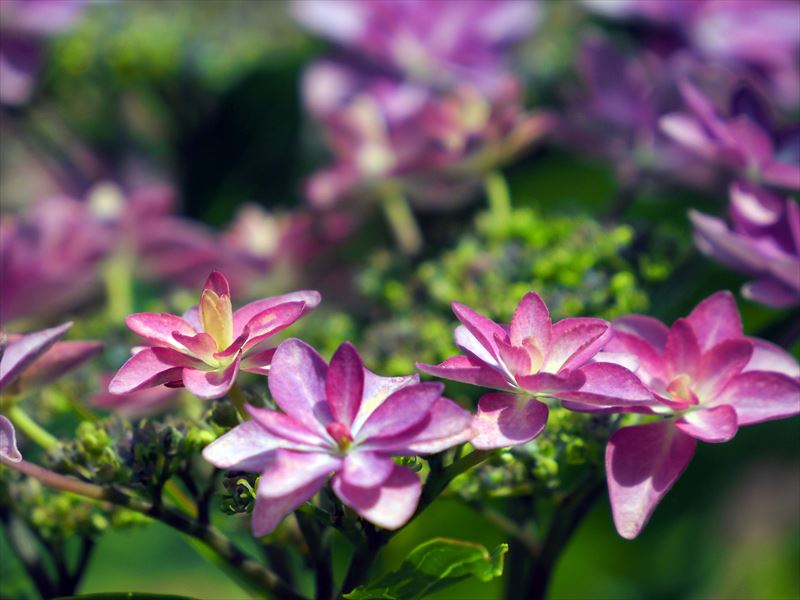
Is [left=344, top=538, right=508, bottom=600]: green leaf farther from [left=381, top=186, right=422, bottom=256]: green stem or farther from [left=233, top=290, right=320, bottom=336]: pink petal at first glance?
[left=381, top=186, right=422, bottom=256]: green stem

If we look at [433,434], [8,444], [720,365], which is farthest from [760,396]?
[8,444]

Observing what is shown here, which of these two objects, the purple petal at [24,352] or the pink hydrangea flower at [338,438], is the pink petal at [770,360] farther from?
the purple petal at [24,352]

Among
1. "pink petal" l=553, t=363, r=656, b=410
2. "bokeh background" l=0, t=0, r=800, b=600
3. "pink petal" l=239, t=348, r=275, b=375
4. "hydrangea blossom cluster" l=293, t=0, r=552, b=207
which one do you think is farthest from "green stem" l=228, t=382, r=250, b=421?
"hydrangea blossom cluster" l=293, t=0, r=552, b=207

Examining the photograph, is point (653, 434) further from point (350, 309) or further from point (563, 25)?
point (563, 25)

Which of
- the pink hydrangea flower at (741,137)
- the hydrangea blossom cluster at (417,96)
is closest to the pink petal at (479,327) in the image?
the pink hydrangea flower at (741,137)

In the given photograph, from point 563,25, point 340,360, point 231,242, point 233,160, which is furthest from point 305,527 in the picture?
point 563,25

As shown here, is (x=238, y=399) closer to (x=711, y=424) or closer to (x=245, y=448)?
(x=245, y=448)
